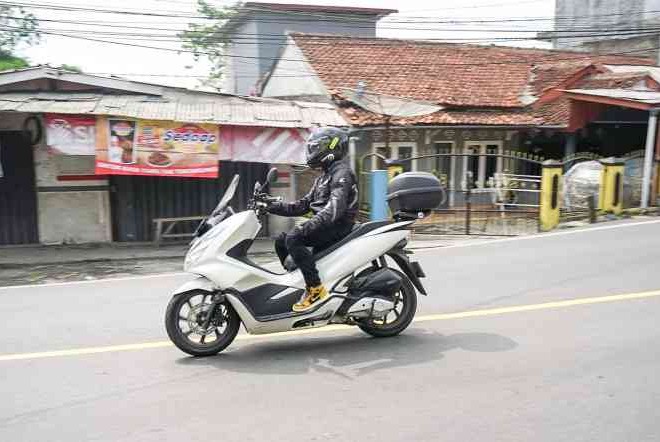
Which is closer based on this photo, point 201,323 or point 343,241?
point 201,323

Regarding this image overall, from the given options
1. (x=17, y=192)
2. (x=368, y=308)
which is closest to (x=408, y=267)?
(x=368, y=308)

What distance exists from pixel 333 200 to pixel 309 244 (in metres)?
0.42

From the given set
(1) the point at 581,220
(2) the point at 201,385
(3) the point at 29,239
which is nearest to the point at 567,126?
(1) the point at 581,220

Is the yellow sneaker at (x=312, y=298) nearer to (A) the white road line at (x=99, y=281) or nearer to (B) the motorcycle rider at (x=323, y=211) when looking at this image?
(B) the motorcycle rider at (x=323, y=211)

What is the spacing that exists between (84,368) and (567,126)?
16519 millimetres

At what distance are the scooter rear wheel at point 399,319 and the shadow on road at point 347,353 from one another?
70 millimetres

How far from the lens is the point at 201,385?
4199 mm

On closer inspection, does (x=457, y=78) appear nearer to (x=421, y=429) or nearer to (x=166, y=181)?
(x=166, y=181)

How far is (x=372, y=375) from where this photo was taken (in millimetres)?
4305

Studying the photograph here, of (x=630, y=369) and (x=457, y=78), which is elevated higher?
(x=457, y=78)

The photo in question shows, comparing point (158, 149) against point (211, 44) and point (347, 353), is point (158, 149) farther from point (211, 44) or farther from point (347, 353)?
point (211, 44)

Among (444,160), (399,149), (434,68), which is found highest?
(434,68)

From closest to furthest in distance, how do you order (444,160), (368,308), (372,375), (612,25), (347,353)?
(372,375), (347,353), (368,308), (444,160), (612,25)

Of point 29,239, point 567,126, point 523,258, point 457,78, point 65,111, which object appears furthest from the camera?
point 457,78
